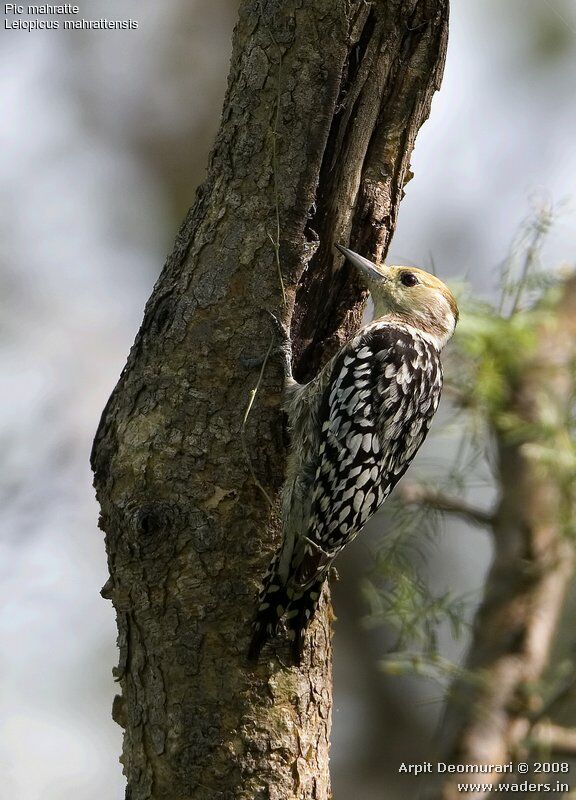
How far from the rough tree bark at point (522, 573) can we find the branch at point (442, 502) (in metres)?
0.04

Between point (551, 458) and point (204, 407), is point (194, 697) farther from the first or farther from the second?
point (551, 458)

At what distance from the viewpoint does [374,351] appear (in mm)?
4184

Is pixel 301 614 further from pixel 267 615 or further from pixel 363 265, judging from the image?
pixel 363 265

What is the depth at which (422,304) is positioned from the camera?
477 centimetres

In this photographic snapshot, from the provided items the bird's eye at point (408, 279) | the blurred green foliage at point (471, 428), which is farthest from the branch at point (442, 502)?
the bird's eye at point (408, 279)

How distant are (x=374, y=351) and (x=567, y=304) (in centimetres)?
111

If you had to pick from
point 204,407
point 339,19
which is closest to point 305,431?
point 204,407

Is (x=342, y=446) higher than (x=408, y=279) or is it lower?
lower

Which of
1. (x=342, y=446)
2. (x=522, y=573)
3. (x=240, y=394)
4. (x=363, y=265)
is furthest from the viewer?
(x=522, y=573)

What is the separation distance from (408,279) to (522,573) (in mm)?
1560

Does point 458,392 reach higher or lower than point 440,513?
higher

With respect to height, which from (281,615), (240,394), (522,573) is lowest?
(281,615)

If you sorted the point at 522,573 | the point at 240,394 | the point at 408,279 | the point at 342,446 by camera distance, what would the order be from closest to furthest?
the point at 240,394
the point at 342,446
the point at 522,573
the point at 408,279

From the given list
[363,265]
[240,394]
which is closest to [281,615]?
[240,394]
